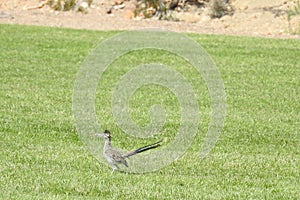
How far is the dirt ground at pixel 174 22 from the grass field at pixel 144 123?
154cm

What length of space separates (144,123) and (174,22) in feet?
40.3

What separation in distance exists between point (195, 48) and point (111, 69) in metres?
3.31

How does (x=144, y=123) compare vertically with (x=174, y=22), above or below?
above

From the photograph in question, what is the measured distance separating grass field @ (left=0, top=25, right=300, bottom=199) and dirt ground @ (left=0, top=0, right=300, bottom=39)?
1.54 m

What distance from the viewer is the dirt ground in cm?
2412

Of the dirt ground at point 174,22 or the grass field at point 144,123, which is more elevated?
the grass field at point 144,123

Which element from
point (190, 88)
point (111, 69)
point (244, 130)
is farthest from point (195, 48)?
point (244, 130)

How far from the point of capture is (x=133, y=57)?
1989 cm

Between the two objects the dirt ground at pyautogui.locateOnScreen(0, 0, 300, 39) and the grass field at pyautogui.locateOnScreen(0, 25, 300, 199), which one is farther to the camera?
the dirt ground at pyautogui.locateOnScreen(0, 0, 300, 39)

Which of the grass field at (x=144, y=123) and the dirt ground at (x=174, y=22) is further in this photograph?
the dirt ground at (x=174, y=22)

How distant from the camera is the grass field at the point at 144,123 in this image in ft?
28.5

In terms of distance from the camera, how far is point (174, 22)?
81.5 ft

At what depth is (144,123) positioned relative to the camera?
12.9 meters

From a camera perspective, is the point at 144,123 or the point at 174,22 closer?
the point at 144,123
